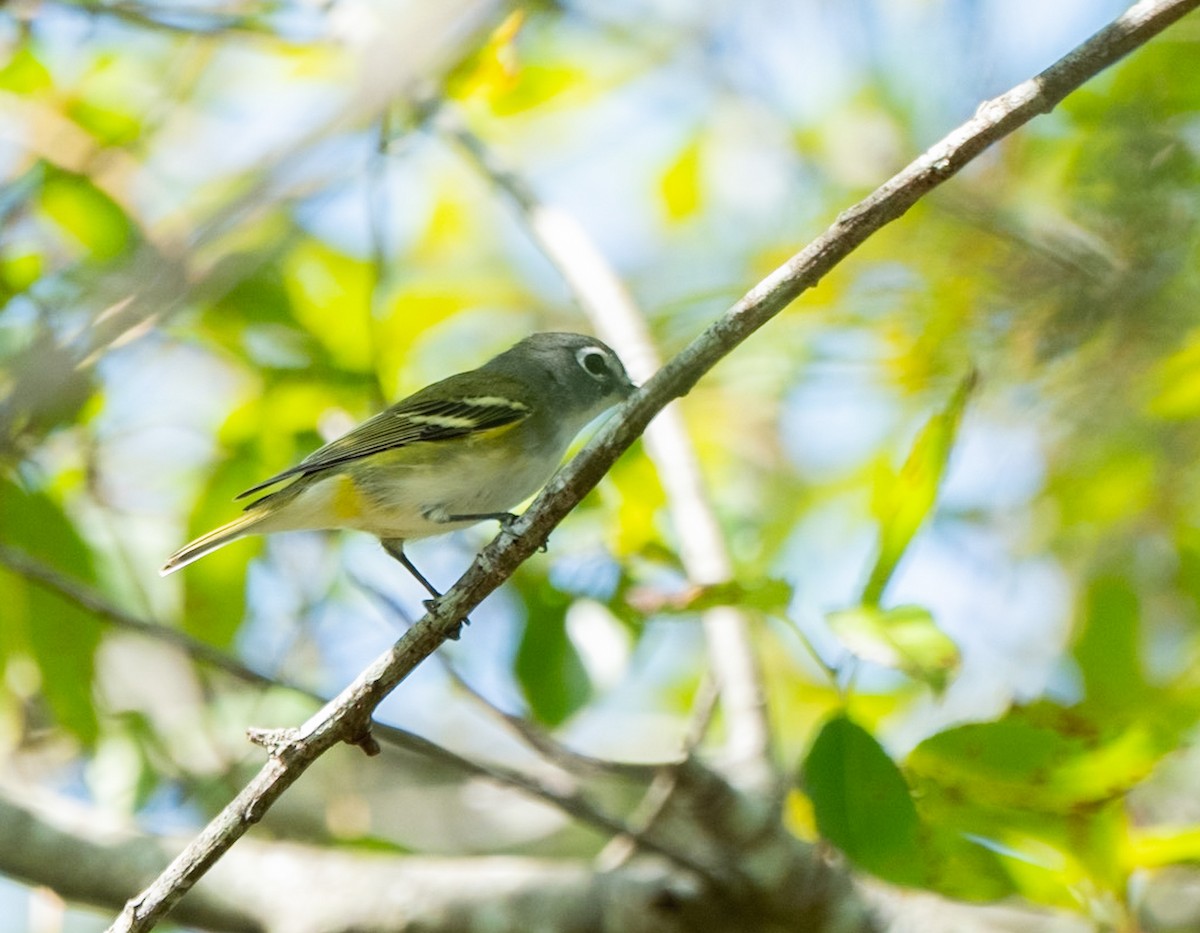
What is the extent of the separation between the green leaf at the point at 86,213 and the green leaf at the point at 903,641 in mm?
2450

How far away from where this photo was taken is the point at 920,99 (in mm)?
4535

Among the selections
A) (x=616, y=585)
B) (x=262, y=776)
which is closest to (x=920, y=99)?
(x=616, y=585)

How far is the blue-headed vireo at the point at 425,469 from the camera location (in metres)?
3.48

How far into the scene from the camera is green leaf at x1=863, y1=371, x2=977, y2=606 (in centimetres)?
241

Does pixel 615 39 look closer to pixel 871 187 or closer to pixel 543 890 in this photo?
pixel 871 187

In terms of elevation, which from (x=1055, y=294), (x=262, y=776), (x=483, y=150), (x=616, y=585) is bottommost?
(x=1055, y=294)

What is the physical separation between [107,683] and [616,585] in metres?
2.72

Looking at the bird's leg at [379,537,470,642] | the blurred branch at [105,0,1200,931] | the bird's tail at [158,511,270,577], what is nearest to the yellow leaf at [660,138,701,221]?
the bird's leg at [379,537,470,642]

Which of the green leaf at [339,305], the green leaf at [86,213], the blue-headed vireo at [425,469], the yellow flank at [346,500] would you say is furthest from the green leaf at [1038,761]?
the green leaf at [86,213]

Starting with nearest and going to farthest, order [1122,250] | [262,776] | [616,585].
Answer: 1. [262,776]
2. [616,585]
3. [1122,250]

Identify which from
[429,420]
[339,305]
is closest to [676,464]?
[429,420]

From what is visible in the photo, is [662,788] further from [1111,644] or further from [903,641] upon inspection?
[1111,644]

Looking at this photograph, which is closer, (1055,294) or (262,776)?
(262,776)

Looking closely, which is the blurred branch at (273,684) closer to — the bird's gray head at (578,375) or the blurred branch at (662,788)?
the blurred branch at (662,788)
